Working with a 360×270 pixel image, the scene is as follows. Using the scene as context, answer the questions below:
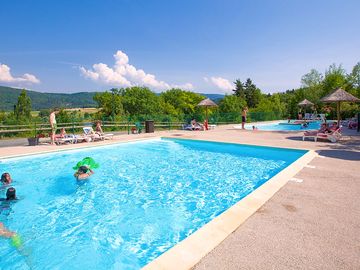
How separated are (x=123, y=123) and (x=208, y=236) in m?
18.1

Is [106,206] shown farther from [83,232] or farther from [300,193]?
[300,193]

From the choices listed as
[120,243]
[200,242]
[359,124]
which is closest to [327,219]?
[200,242]

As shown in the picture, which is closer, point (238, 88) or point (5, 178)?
point (5, 178)

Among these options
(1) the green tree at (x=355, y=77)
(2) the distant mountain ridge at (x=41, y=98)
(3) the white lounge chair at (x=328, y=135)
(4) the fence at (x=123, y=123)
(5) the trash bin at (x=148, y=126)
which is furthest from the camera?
(2) the distant mountain ridge at (x=41, y=98)

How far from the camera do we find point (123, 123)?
67.1 ft

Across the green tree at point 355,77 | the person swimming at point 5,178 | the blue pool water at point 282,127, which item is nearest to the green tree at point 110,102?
the blue pool water at point 282,127

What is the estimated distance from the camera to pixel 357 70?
40.5m

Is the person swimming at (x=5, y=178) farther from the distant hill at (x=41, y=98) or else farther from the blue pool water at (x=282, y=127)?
the distant hill at (x=41, y=98)

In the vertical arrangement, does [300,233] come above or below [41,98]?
below

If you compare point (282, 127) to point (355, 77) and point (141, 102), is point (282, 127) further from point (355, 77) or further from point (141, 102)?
point (141, 102)

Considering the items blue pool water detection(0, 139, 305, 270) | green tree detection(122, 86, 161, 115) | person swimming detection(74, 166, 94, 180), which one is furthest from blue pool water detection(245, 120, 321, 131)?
green tree detection(122, 86, 161, 115)

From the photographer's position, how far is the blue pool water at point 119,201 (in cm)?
406

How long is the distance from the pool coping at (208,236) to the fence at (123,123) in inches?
470

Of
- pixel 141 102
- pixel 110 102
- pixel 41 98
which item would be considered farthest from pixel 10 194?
pixel 41 98
